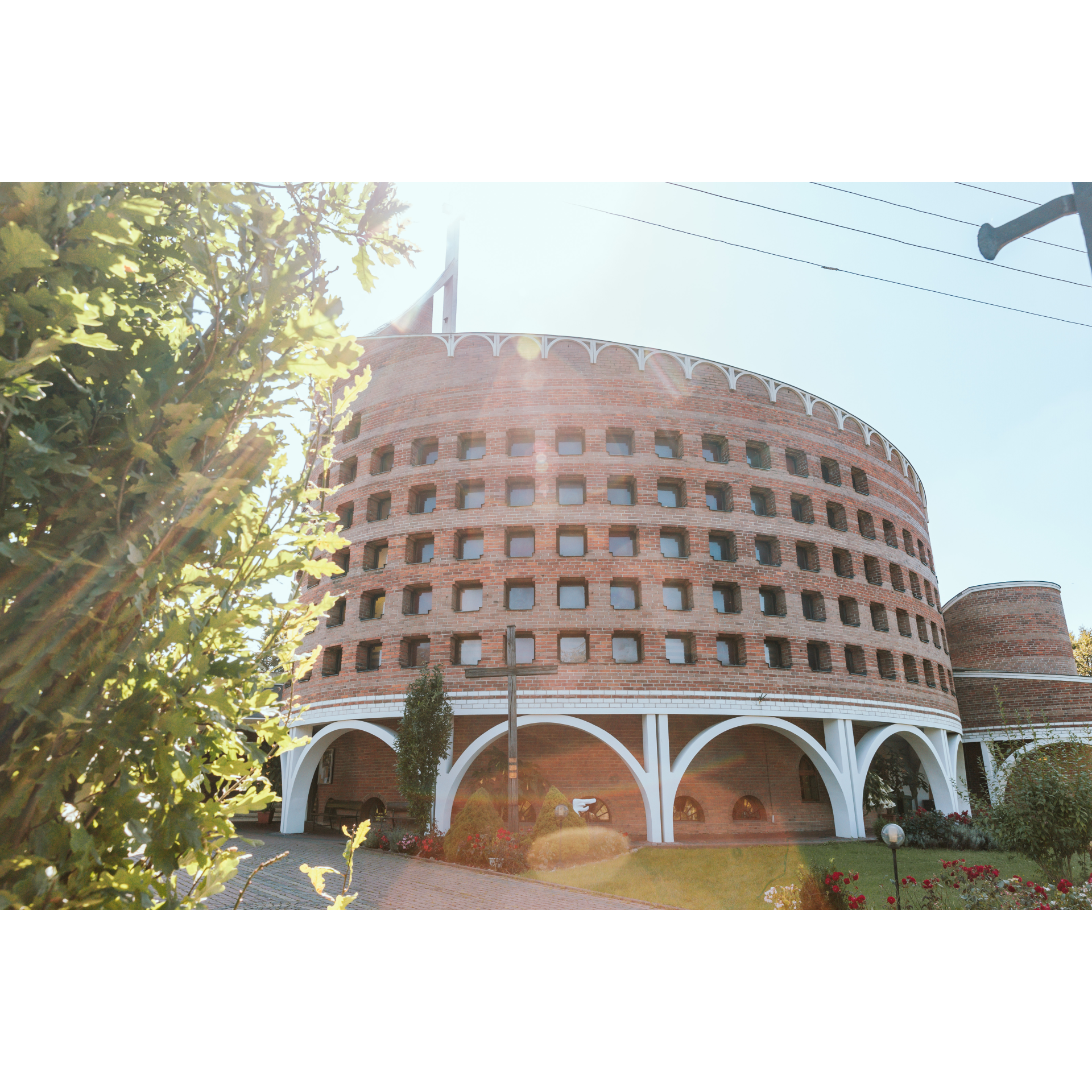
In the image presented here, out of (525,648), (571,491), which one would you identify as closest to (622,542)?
(571,491)

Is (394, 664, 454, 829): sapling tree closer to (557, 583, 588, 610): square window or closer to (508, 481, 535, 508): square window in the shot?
(557, 583, 588, 610): square window

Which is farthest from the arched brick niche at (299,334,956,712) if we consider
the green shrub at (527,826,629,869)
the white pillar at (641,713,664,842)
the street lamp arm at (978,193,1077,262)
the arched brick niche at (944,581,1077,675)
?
the street lamp arm at (978,193,1077,262)

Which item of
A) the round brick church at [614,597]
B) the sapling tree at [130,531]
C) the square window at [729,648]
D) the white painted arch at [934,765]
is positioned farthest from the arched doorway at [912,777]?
the sapling tree at [130,531]

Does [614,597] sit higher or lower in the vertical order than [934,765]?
higher

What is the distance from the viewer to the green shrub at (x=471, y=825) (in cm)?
1554

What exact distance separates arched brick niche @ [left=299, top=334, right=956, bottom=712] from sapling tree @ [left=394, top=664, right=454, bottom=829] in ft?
3.97

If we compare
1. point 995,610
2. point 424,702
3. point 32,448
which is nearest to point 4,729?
point 32,448

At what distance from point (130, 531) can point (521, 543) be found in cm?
1898

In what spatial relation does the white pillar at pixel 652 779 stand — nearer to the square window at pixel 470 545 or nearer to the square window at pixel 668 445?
the square window at pixel 470 545

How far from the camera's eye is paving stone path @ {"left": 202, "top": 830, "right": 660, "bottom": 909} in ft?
34.6

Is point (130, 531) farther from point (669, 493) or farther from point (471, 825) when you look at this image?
point (669, 493)

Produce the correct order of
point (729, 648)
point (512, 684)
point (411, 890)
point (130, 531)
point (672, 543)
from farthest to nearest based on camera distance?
point (672, 543), point (729, 648), point (512, 684), point (411, 890), point (130, 531)

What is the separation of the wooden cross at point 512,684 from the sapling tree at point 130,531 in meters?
14.2

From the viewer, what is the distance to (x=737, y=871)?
1399 centimetres
